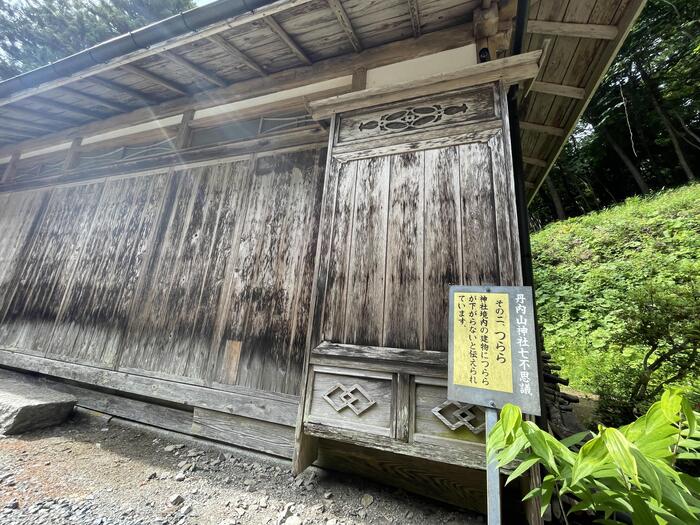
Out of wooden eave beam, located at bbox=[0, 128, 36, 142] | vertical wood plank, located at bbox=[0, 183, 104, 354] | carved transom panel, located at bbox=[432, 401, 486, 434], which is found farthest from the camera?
wooden eave beam, located at bbox=[0, 128, 36, 142]

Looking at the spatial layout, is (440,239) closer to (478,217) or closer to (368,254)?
(478,217)

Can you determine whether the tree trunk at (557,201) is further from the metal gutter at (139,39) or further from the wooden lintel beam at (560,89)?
the metal gutter at (139,39)

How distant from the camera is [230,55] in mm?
3656

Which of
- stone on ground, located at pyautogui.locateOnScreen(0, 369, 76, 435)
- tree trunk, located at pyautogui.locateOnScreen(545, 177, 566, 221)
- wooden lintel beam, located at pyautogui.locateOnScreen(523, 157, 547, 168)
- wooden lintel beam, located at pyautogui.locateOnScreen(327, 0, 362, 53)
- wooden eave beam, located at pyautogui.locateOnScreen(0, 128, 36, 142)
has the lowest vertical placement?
stone on ground, located at pyautogui.locateOnScreen(0, 369, 76, 435)

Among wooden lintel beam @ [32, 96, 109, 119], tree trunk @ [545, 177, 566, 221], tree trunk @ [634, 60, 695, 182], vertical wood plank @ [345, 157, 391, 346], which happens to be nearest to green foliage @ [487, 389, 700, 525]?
vertical wood plank @ [345, 157, 391, 346]

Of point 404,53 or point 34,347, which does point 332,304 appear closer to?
point 404,53

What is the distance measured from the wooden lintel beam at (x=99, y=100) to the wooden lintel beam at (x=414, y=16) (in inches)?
193

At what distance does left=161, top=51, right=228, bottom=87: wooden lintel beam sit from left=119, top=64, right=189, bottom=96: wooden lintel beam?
1.86 feet

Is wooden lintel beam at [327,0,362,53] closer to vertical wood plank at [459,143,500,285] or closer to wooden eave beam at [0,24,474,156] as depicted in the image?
wooden eave beam at [0,24,474,156]

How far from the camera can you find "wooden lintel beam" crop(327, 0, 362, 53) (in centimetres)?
286

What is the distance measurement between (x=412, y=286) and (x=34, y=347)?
19.6 ft

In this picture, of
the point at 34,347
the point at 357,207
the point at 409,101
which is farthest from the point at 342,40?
the point at 34,347

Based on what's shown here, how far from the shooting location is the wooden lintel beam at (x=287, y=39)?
306 centimetres

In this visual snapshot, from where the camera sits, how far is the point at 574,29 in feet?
10.2
